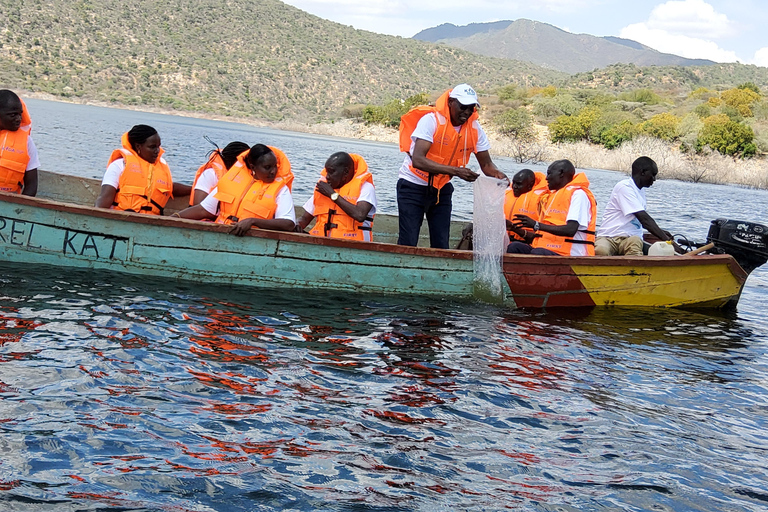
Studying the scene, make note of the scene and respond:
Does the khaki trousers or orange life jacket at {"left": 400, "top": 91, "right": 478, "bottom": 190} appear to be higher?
orange life jacket at {"left": 400, "top": 91, "right": 478, "bottom": 190}

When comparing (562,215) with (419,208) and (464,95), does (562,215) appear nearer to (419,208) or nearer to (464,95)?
(419,208)

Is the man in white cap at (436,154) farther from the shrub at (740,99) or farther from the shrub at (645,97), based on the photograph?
the shrub at (645,97)

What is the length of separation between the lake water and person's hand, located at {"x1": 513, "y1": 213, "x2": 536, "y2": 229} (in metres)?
1.00

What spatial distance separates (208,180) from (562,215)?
3.76m

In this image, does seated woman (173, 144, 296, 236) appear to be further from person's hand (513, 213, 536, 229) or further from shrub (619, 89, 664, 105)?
shrub (619, 89, 664, 105)

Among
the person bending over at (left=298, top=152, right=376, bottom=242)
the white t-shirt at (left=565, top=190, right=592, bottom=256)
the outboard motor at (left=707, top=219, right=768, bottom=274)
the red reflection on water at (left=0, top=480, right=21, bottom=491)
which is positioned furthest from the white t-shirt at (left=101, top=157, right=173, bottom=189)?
the outboard motor at (left=707, top=219, right=768, bottom=274)

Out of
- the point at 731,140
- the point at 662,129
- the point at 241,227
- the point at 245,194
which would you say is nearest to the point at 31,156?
the point at 245,194

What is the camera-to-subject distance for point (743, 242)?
27.7 feet

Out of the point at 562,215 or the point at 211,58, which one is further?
the point at 211,58

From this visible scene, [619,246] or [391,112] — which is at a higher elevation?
[391,112]

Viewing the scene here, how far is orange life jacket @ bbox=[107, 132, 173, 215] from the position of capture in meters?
7.30

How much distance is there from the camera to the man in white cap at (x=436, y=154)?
691cm

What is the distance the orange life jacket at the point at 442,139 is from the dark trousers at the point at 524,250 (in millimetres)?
1270

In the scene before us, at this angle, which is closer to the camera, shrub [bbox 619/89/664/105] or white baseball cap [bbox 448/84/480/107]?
white baseball cap [bbox 448/84/480/107]
